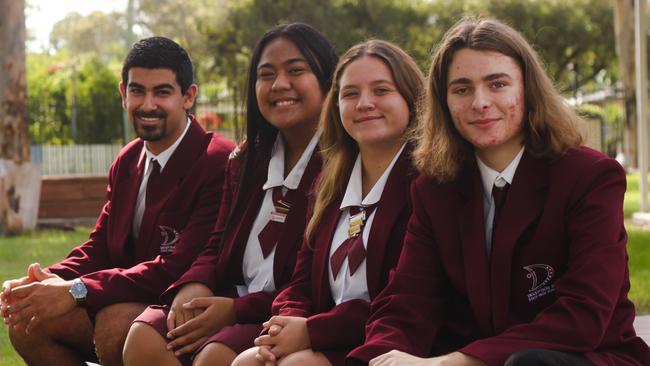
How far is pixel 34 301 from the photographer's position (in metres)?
4.79

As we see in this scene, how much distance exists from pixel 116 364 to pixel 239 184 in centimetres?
90

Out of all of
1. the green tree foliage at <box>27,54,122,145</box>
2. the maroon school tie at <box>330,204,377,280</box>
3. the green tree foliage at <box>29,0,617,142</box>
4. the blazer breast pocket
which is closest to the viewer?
the maroon school tie at <box>330,204,377,280</box>

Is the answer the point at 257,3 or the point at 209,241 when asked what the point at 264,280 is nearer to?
the point at 209,241

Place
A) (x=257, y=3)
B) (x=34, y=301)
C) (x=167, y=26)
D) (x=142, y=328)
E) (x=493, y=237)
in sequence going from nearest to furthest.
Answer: (x=493, y=237), (x=142, y=328), (x=34, y=301), (x=257, y=3), (x=167, y=26)

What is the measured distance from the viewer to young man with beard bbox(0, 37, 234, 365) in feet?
15.9

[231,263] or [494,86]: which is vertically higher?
[494,86]

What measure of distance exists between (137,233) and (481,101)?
227 cm

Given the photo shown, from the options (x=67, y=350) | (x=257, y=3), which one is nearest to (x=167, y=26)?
(x=257, y=3)

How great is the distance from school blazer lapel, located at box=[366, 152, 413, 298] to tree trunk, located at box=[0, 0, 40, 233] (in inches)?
463

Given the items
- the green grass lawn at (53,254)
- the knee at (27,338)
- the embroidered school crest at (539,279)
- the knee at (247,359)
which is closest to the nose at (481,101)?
the embroidered school crest at (539,279)

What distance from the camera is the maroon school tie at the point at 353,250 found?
4.01 meters

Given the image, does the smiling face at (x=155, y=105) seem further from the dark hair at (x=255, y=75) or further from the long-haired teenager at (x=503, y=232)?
the long-haired teenager at (x=503, y=232)

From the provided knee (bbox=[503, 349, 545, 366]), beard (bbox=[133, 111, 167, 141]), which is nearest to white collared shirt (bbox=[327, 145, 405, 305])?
knee (bbox=[503, 349, 545, 366])

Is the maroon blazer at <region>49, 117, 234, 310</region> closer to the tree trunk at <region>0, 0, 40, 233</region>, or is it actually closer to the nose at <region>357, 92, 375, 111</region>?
the nose at <region>357, 92, 375, 111</region>
